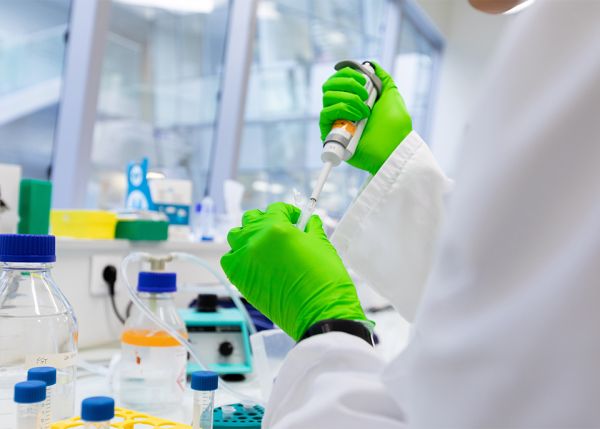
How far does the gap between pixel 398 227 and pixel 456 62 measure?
17.8 feet

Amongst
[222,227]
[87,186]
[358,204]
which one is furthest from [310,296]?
[87,186]

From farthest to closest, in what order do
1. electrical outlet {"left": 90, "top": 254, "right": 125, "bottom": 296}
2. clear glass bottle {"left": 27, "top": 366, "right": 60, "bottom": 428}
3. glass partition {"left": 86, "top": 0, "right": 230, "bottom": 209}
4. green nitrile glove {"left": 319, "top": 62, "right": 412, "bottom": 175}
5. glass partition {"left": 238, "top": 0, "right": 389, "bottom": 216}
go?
glass partition {"left": 238, "top": 0, "right": 389, "bottom": 216} → glass partition {"left": 86, "top": 0, "right": 230, "bottom": 209} → electrical outlet {"left": 90, "top": 254, "right": 125, "bottom": 296} → green nitrile glove {"left": 319, "top": 62, "right": 412, "bottom": 175} → clear glass bottle {"left": 27, "top": 366, "right": 60, "bottom": 428}

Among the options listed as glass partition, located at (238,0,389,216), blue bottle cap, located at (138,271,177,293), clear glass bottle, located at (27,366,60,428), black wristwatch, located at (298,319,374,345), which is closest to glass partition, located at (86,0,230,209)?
glass partition, located at (238,0,389,216)

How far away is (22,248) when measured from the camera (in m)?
0.77

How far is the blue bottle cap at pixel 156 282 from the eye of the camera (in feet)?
3.37

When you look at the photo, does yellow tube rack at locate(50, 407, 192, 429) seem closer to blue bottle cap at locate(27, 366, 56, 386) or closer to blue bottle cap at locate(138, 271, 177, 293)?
blue bottle cap at locate(27, 366, 56, 386)

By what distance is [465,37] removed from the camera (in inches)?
229

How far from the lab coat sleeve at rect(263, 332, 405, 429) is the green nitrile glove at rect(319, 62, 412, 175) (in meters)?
0.48

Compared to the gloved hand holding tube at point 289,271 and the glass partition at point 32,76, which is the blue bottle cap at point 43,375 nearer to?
the gloved hand holding tube at point 289,271

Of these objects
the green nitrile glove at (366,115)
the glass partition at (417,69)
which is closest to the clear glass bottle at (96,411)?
the green nitrile glove at (366,115)

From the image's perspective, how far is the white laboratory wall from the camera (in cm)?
559

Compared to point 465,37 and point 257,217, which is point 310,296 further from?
point 465,37

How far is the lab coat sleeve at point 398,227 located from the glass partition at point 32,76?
1822mm

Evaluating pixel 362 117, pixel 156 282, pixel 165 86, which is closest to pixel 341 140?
pixel 362 117
